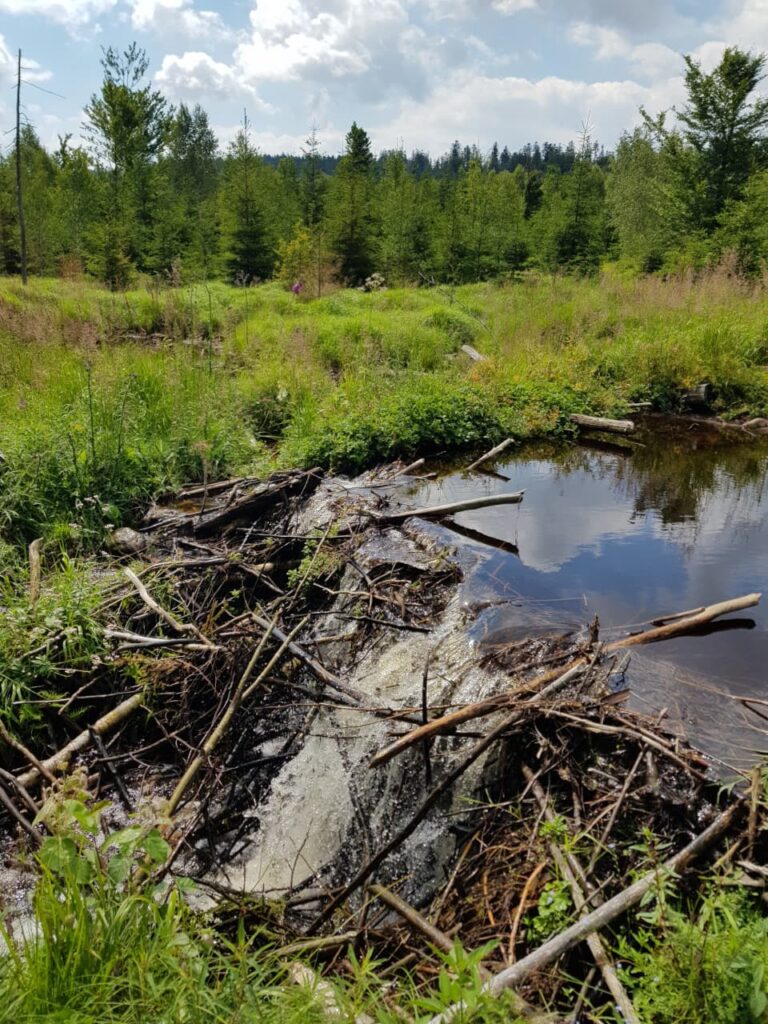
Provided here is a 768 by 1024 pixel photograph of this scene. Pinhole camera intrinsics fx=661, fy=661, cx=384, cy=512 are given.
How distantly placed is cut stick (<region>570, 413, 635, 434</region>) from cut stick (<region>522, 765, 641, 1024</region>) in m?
7.01

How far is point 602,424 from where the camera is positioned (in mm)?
9047

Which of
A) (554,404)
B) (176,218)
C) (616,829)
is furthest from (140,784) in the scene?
(176,218)

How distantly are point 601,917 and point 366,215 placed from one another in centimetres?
2621

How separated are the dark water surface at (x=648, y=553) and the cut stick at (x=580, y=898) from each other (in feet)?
2.81

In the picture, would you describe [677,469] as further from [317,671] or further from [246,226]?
[246,226]

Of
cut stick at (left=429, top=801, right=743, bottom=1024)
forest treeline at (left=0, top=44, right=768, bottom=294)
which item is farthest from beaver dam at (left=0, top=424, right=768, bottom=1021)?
forest treeline at (left=0, top=44, right=768, bottom=294)

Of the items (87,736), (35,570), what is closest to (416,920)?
(87,736)

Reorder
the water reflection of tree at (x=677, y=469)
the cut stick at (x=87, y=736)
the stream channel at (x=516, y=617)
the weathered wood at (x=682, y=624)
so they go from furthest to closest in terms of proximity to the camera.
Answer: the water reflection of tree at (x=677, y=469) → the weathered wood at (x=682, y=624) → the cut stick at (x=87, y=736) → the stream channel at (x=516, y=617)

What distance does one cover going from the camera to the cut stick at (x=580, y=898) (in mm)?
1884

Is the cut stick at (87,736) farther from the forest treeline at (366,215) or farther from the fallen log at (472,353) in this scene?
the forest treeline at (366,215)

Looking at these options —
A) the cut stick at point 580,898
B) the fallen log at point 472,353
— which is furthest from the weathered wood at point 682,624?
the fallen log at point 472,353

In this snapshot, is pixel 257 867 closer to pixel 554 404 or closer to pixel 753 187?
pixel 554 404

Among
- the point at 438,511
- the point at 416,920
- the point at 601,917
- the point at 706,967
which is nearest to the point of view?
the point at 706,967

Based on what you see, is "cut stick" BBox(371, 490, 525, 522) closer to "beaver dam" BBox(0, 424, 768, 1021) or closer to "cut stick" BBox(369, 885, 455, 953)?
"beaver dam" BBox(0, 424, 768, 1021)
